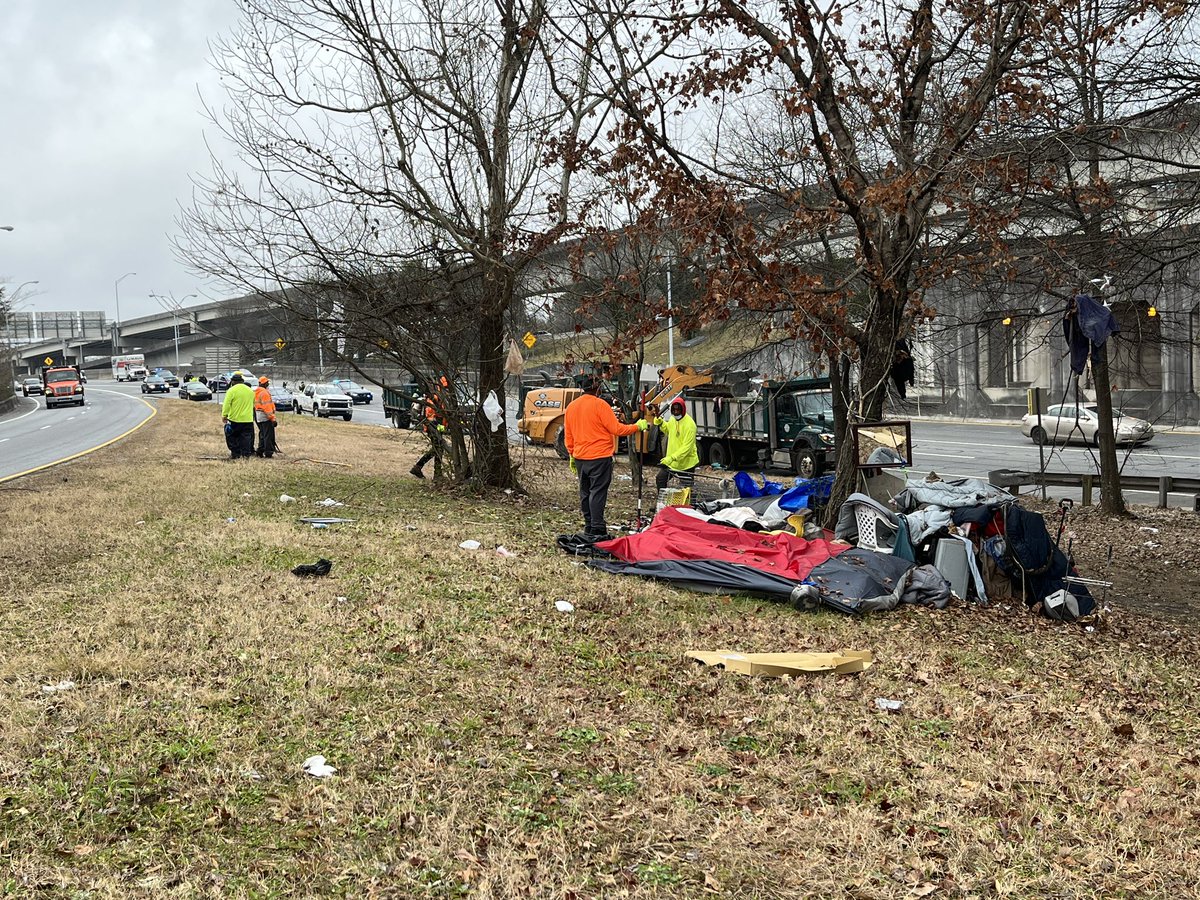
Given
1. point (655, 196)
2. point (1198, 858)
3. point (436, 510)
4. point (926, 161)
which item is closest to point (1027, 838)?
point (1198, 858)

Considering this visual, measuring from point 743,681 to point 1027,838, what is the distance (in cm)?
234

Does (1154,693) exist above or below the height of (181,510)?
below

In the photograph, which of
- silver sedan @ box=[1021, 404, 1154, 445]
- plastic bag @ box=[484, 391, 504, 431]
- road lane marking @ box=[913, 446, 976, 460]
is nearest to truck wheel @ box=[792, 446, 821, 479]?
road lane marking @ box=[913, 446, 976, 460]

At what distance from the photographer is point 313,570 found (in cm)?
909

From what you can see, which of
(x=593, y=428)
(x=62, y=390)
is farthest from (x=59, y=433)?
(x=593, y=428)

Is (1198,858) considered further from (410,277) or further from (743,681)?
(410,277)

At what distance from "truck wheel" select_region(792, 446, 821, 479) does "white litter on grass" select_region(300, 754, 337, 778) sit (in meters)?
18.4

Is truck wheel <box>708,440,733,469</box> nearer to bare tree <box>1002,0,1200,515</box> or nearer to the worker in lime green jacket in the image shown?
the worker in lime green jacket

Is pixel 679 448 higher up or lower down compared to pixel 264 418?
lower down

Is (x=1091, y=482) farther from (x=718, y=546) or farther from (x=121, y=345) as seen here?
(x=121, y=345)

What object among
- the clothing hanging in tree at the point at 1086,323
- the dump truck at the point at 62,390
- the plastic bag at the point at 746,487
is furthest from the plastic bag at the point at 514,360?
the dump truck at the point at 62,390

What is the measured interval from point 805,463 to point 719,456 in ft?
8.98

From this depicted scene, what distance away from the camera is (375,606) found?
7.96 metres

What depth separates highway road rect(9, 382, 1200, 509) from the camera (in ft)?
77.6
